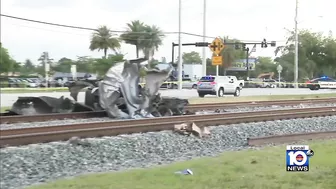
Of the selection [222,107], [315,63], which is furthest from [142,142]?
[315,63]

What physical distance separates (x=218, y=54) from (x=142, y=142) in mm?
20712

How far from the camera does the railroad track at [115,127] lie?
459 inches

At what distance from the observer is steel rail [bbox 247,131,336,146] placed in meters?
13.5

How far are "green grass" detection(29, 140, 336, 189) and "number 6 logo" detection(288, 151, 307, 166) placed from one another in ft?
3.11

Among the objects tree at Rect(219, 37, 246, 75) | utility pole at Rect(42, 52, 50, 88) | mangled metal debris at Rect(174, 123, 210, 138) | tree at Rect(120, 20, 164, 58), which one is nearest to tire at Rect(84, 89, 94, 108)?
A: mangled metal debris at Rect(174, 123, 210, 138)

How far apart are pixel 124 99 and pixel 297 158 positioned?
11786 millimetres

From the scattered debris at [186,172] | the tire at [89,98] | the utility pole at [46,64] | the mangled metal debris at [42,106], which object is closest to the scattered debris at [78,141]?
the scattered debris at [186,172]

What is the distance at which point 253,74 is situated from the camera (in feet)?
416

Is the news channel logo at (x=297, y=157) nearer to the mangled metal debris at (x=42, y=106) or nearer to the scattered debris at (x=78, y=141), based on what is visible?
the scattered debris at (x=78, y=141)

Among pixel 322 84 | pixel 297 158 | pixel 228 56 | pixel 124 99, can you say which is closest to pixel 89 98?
pixel 124 99

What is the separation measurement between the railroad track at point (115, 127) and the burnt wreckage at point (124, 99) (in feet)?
6.17

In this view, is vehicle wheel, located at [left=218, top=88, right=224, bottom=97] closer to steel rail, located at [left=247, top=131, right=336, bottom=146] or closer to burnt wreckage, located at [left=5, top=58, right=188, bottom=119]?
Result: burnt wreckage, located at [left=5, top=58, right=188, bottom=119]

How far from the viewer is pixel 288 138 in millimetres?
14164

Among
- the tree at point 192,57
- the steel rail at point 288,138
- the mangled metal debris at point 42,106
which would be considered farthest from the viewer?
the tree at point 192,57
